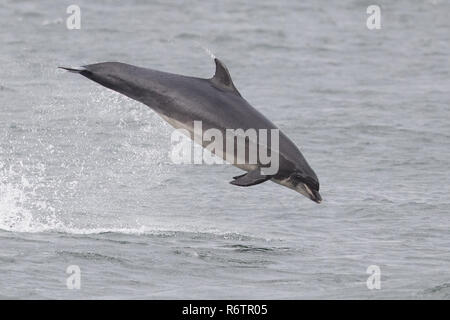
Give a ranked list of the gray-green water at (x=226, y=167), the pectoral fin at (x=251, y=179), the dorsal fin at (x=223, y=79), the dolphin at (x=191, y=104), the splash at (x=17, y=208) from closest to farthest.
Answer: the pectoral fin at (x=251, y=179)
the dolphin at (x=191, y=104)
the dorsal fin at (x=223, y=79)
the gray-green water at (x=226, y=167)
the splash at (x=17, y=208)

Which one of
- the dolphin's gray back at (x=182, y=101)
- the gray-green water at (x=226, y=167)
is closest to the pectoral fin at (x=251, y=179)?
the dolphin's gray back at (x=182, y=101)

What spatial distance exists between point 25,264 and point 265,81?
14314 mm

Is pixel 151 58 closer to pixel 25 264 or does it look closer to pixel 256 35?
pixel 256 35

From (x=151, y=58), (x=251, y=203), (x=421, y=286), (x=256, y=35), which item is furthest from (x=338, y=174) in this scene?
(x=256, y=35)

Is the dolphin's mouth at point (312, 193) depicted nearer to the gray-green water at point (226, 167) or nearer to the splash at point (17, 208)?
the gray-green water at point (226, 167)

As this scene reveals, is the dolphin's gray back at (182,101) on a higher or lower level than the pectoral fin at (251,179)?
higher

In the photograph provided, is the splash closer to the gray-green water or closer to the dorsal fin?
the gray-green water

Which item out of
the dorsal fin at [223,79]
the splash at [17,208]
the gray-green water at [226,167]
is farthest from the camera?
the splash at [17,208]

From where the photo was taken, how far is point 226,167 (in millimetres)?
19797

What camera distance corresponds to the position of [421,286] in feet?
42.4

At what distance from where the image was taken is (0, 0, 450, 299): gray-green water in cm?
1344

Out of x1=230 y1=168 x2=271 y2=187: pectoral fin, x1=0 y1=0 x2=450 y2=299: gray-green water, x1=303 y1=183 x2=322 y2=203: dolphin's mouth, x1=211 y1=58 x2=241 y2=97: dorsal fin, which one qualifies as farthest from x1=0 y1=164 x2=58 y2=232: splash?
x1=303 y1=183 x2=322 y2=203: dolphin's mouth

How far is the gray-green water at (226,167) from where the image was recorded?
13.4 m

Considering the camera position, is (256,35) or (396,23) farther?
(396,23)
